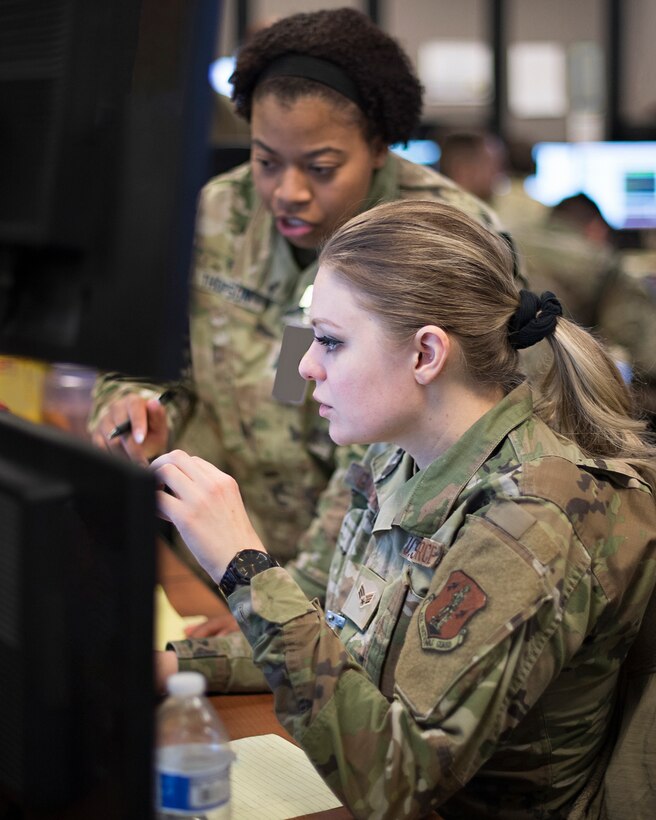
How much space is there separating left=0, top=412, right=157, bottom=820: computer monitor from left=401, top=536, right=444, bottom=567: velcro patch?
1.67 ft

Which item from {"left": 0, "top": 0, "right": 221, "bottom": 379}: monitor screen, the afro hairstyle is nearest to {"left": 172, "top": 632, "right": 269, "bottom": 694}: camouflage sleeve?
{"left": 0, "top": 0, "right": 221, "bottom": 379}: monitor screen

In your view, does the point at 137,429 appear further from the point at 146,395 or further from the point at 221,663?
the point at 221,663

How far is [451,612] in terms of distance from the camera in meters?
1.10

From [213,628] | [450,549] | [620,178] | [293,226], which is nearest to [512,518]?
[450,549]

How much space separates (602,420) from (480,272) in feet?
0.78

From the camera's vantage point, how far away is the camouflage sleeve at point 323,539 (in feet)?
5.47

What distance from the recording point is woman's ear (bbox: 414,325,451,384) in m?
1.26

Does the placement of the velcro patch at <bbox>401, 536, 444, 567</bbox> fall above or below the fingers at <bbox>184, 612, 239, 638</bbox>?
above

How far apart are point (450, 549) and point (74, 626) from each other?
47cm

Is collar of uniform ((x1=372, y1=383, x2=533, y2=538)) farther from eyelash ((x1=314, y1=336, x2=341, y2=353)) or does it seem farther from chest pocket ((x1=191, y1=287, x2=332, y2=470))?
chest pocket ((x1=191, y1=287, x2=332, y2=470))

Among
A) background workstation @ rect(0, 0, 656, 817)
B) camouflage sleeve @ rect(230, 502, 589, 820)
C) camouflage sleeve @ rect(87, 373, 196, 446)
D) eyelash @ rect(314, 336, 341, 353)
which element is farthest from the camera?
background workstation @ rect(0, 0, 656, 817)

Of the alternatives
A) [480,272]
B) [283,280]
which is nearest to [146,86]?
[480,272]

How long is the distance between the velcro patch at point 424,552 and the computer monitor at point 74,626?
20.0 inches

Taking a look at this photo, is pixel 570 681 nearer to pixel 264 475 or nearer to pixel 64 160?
pixel 64 160
